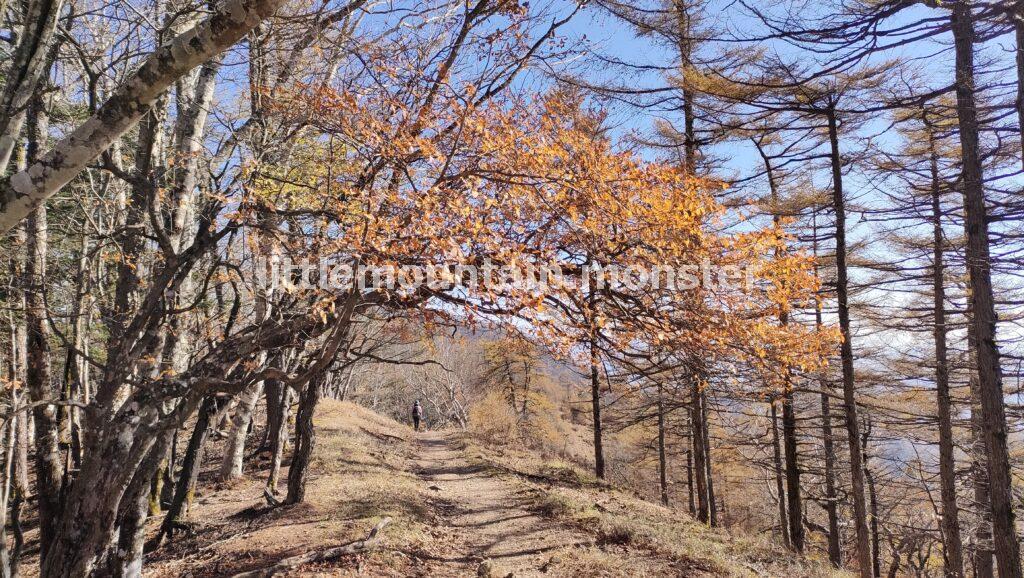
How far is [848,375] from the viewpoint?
30.2 ft

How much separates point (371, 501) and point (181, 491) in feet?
9.90

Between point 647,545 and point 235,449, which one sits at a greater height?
point 235,449

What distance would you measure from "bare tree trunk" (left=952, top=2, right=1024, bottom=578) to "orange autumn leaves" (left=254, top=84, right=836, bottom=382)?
3.18 metres

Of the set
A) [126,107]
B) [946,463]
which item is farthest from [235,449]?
[946,463]

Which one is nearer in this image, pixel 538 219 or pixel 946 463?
pixel 538 219

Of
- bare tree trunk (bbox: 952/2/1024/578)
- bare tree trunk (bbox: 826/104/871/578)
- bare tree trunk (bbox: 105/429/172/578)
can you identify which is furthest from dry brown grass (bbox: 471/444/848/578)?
bare tree trunk (bbox: 105/429/172/578)

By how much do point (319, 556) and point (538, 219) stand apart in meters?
4.83

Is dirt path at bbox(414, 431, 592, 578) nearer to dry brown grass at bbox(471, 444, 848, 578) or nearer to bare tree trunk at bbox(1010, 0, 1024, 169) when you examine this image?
dry brown grass at bbox(471, 444, 848, 578)

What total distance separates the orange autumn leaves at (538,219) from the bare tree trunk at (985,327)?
3177 mm

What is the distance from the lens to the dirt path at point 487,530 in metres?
6.99

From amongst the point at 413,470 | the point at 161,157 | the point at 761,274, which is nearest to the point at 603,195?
the point at 761,274

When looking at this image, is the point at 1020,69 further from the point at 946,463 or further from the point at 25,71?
the point at 25,71

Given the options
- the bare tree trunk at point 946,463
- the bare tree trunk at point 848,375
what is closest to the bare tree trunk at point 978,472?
the bare tree trunk at point 946,463

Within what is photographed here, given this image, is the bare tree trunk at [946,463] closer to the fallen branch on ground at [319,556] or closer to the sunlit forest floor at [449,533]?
the sunlit forest floor at [449,533]
